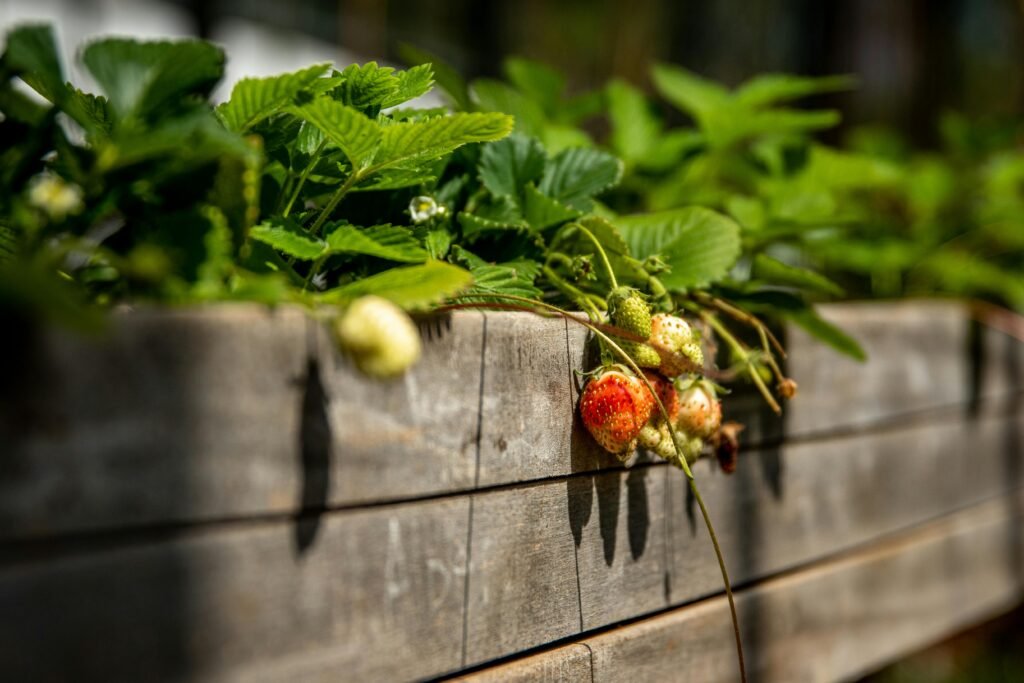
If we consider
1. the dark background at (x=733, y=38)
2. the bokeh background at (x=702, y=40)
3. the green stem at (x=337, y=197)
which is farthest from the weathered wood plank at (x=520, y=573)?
the dark background at (x=733, y=38)

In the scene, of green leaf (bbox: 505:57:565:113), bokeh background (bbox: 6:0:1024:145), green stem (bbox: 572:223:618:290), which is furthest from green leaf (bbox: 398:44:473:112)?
bokeh background (bbox: 6:0:1024:145)

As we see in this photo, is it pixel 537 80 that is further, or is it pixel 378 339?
pixel 537 80

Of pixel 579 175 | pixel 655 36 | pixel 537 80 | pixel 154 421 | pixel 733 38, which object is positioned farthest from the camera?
pixel 733 38

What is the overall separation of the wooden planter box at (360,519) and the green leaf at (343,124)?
0.12 m

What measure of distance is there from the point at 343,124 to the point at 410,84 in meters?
0.10

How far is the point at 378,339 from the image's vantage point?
1.43 feet

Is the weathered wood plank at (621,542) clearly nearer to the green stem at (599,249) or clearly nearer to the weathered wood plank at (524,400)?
the weathered wood plank at (524,400)

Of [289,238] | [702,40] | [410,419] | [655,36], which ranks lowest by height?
[410,419]

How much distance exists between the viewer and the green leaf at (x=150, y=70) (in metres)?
0.46

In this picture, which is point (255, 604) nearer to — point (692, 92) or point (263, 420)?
point (263, 420)

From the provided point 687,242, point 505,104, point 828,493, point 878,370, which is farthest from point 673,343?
point 878,370

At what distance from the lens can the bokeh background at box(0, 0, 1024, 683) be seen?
6.78 feet

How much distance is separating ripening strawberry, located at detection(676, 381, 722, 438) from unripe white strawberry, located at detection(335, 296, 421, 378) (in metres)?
0.30

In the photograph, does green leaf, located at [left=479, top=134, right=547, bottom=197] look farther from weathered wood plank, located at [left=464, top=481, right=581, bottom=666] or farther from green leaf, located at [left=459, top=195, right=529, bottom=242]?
weathered wood plank, located at [left=464, top=481, right=581, bottom=666]
